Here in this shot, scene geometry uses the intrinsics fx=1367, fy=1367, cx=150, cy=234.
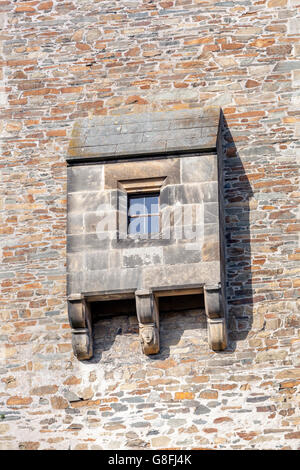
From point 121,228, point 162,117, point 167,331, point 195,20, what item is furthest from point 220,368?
point 195,20

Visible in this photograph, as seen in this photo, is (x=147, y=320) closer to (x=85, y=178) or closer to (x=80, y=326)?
(x=80, y=326)

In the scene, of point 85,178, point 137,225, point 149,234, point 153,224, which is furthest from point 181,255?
point 85,178

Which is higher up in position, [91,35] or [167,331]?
[91,35]

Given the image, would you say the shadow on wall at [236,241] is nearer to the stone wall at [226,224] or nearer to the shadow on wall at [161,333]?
the stone wall at [226,224]

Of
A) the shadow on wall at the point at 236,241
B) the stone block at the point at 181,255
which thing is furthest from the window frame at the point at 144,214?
the shadow on wall at the point at 236,241

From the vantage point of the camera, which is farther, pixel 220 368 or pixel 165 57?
pixel 165 57

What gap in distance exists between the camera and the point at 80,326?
47.1 ft

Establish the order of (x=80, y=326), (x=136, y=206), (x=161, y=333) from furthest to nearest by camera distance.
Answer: (x=136, y=206) → (x=161, y=333) → (x=80, y=326)

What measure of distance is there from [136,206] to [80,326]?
4.69 feet

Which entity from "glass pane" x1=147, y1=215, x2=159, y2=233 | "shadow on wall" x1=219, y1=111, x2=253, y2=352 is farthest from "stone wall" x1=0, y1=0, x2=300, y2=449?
"glass pane" x1=147, y1=215, x2=159, y2=233

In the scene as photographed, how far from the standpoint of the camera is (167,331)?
14461mm

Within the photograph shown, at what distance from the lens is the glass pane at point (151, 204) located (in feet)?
47.9
